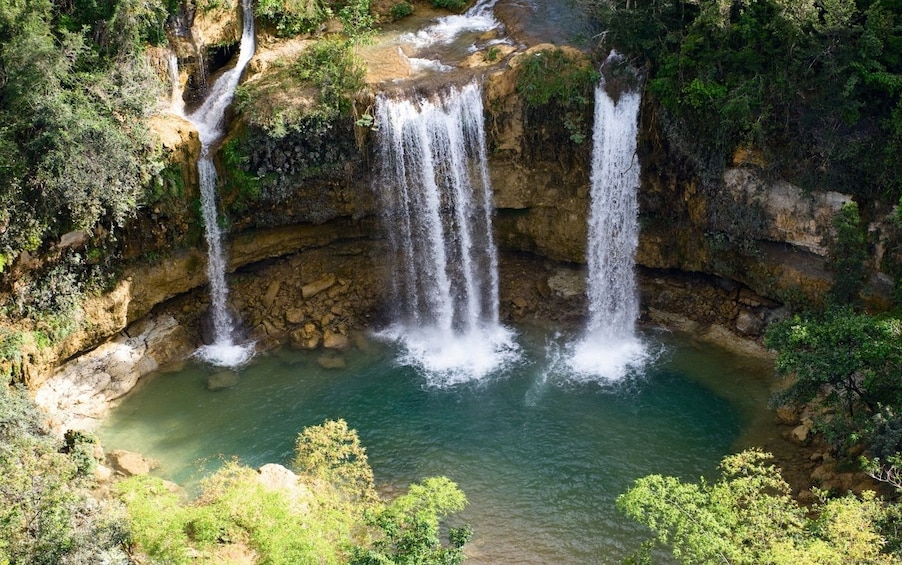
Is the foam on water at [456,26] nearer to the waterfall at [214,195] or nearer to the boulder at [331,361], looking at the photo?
the waterfall at [214,195]

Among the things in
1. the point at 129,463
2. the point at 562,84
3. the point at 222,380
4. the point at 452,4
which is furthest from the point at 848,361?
the point at 452,4


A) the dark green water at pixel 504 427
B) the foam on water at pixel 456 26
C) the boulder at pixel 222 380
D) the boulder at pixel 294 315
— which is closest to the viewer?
the dark green water at pixel 504 427

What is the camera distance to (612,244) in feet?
87.4

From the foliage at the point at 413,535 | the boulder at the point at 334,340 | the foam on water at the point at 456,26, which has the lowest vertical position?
the boulder at the point at 334,340

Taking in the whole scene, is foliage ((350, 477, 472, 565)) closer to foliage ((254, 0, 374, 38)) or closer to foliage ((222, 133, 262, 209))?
foliage ((222, 133, 262, 209))

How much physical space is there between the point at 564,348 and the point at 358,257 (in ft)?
25.5

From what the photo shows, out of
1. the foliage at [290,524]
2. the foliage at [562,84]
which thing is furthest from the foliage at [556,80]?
the foliage at [290,524]

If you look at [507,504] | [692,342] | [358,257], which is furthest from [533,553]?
[358,257]

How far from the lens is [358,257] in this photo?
1092 inches

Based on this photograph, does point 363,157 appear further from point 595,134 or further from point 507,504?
point 507,504

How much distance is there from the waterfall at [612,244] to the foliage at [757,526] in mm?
9050

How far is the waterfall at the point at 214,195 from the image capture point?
963 inches

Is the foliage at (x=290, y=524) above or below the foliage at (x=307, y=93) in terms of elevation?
below

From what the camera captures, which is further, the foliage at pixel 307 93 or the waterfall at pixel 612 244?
the waterfall at pixel 612 244
